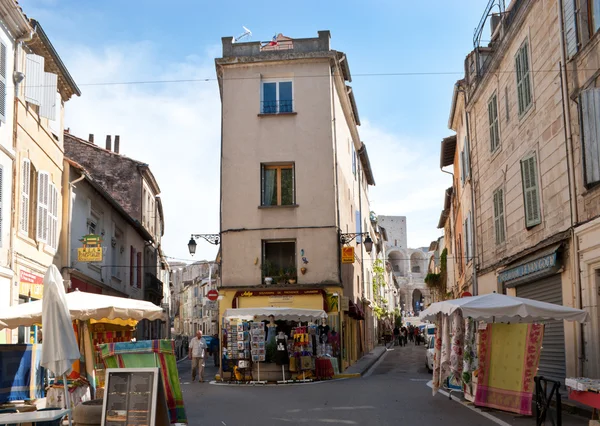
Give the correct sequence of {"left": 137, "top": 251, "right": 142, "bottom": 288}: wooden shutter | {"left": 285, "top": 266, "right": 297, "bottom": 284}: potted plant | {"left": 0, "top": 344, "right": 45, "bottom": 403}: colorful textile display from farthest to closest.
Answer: {"left": 137, "top": 251, "right": 142, "bottom": 288}: wooden shutter
{"left": 285, "top": 266, "right": 297, "bottom": 284}: potted plant
{"left": 0, "top": 344, "right": 45, "bottom": 403}: colorful textile display

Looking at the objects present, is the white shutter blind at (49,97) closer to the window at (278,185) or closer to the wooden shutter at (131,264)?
the window at (278,185)

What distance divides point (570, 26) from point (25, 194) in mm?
13833

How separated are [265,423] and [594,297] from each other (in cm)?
641

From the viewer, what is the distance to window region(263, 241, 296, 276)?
25.5 metres

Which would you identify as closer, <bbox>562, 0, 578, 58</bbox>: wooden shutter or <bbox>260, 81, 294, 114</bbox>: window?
<bbox>562, 0, 578, 58</bbox>: wooden shutter

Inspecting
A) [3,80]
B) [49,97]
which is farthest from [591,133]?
[49,97]

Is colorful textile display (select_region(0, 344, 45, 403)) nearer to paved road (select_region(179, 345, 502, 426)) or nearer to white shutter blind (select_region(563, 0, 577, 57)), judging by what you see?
paved road (select_region(179, 345, 502, 426))

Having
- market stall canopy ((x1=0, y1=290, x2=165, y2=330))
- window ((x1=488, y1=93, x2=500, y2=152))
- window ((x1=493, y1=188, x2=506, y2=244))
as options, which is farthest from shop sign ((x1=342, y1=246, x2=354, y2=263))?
market stall canopy ((x1=0, y1=290, x2=165, y2=330))

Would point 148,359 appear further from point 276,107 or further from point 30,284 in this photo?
point 276,107

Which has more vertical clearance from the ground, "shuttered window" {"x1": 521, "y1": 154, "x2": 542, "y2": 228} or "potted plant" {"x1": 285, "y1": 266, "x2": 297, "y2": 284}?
"shuttered window" {"x1": 521, "y1": 154, "x2": 542, "y2": 228}

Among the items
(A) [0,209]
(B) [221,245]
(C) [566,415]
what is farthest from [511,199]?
(A) [0,209]

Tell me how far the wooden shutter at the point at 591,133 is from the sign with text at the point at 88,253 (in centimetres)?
1531

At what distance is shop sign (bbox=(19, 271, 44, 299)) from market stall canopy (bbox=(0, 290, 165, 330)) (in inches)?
253

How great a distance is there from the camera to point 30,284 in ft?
63.9
